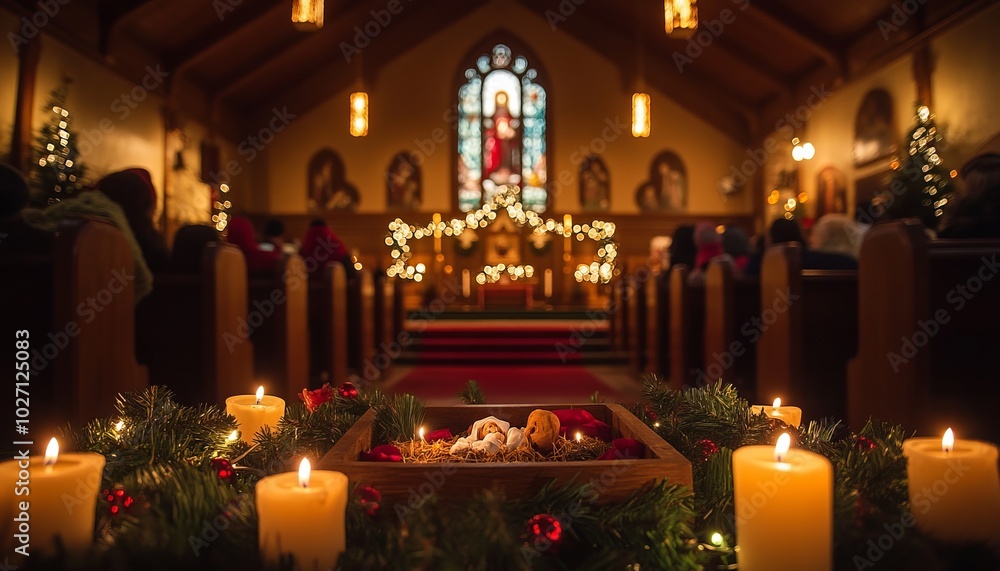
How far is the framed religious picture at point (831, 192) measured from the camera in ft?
28.9

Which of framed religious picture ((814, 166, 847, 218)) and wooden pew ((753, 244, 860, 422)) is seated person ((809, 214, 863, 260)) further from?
framed religious picture ((814, 166, 847, 218))

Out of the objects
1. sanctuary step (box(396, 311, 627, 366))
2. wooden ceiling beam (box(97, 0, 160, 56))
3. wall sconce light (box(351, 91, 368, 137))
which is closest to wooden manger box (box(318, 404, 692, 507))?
wall sconce light (box(351, 91, 368, 137))

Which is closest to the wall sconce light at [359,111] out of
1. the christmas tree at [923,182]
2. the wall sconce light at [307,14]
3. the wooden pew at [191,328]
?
the wall sconce light at [307,14]

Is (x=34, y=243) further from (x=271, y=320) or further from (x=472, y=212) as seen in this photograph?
(x=472, y=212)

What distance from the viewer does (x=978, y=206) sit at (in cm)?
272

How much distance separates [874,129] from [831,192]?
1.26 meters

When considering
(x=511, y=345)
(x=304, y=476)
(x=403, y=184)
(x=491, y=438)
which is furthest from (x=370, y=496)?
(x=403, y=184)

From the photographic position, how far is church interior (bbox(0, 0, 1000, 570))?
605 millimetres

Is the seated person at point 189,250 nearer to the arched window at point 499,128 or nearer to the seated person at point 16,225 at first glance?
the seated person at point 16,225

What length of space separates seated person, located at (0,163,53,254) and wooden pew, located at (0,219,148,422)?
5.3 inches

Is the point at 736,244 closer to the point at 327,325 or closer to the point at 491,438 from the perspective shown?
the point at 327,325

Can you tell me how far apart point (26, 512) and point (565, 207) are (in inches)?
445

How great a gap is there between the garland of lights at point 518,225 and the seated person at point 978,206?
8.38 m

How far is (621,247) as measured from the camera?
458 inches
